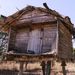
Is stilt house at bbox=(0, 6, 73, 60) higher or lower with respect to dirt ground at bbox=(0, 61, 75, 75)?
higher

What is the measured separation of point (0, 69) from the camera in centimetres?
2072

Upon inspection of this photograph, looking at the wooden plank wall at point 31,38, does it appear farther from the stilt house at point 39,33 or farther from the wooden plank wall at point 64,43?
the wooden plank wall at point 64,43

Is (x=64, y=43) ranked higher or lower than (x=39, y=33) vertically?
lower

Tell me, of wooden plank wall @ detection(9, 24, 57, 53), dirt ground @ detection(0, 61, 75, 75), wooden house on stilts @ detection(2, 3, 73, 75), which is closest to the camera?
wooden house on stilts @ detection(2, 3, 73, 75)

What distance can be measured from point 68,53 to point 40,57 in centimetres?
239

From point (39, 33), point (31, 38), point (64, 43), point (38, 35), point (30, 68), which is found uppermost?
point (39, 33)

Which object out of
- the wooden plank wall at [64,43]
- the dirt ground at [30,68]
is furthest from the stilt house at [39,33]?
the dirt ground at [30,68]

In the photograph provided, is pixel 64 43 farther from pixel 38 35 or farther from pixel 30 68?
pixel 30 68

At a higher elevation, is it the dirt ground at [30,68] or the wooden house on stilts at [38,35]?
the wooden house on stilts at [38,35]

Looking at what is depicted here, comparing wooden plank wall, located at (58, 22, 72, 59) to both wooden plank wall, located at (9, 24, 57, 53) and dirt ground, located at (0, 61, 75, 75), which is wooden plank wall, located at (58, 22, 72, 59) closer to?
wooden plank wall, located at (9, 24, 57, 53)

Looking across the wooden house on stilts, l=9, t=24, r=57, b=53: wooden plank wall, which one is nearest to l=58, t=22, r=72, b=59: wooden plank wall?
the wooden house on stilts

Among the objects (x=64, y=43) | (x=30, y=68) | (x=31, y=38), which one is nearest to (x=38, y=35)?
(x=31, y=38)

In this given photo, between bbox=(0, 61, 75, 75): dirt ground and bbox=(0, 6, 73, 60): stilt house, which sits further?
bbox=(0, 61, 75, 75): dirt ground

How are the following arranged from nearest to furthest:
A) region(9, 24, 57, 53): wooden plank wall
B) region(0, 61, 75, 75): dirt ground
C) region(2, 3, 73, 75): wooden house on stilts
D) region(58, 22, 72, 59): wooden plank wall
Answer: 1. region(2, 3, 73, 75): wooden house on stilts
2. region(58, 22, 72, 59): wooden plank wall
3. region(9, 24, 57, 53): wooden plank wall
4. region(0, 61, 75, 75): dirt ground
